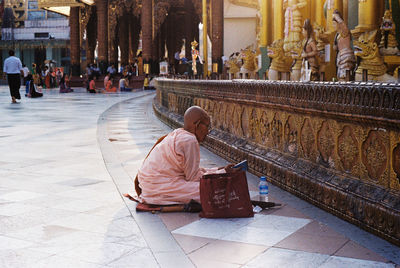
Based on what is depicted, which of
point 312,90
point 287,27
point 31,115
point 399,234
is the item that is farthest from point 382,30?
point 31,115

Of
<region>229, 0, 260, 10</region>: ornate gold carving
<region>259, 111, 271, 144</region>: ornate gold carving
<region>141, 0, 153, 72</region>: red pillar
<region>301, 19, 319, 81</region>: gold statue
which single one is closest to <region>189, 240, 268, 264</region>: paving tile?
<region>259, 111, 271, 144</region>: ornate gold carving

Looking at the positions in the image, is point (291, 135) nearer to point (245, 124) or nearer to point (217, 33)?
point (245, 124)

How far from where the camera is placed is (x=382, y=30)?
900 centimetres

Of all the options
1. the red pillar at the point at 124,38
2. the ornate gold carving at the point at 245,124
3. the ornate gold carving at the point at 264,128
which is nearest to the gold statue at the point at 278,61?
the ornate gold carving at the point at 245,124

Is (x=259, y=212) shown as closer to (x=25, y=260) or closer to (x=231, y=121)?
(x=25, y=260)

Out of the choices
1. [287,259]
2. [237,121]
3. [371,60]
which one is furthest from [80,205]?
[371,60]

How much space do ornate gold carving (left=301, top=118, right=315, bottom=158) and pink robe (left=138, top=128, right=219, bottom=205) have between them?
2.58 ft

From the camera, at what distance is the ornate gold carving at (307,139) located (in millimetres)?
4691

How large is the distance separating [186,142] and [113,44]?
34065mm

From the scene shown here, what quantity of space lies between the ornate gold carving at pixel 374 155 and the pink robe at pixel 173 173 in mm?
1184

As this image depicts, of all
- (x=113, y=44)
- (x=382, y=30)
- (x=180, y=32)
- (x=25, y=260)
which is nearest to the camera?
(x=25, y=260)

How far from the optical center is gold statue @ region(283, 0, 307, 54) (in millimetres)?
12670

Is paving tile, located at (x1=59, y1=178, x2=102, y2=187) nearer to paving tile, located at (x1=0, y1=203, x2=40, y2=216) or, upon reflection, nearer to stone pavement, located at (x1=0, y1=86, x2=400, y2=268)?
stone pavement, located at (x1=0, y1=86, x2=400, y2=268)

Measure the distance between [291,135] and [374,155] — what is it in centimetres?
149
